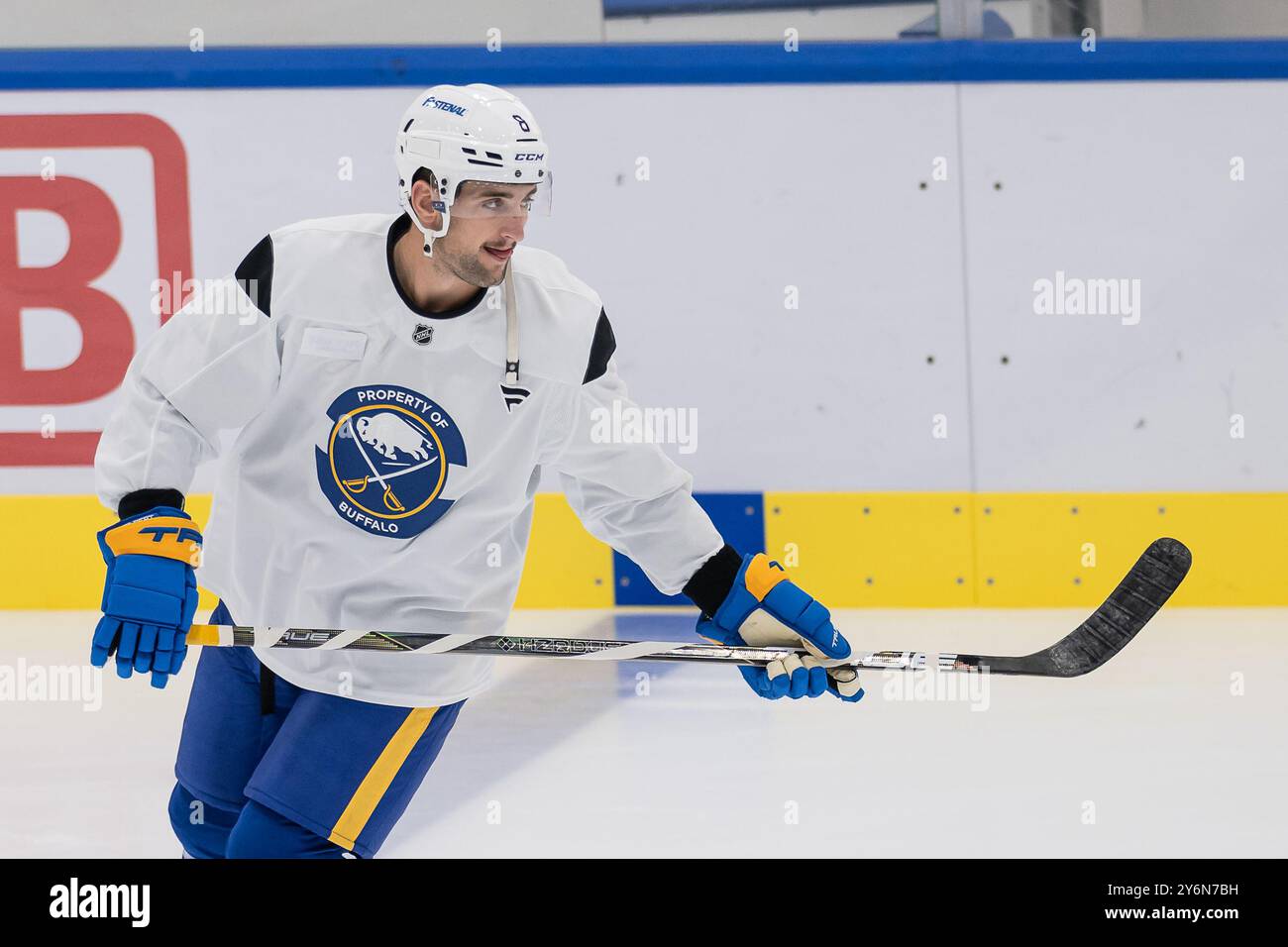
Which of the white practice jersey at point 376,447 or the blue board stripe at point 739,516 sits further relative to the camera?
the blue board stripe at point 739,516

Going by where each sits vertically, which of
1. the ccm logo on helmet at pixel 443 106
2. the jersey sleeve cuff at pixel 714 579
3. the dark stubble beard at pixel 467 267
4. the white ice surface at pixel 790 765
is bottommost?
the white ice surface at pixel 790 765

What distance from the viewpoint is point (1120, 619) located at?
2418 millimetres

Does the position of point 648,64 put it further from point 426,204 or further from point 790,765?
point 426,204

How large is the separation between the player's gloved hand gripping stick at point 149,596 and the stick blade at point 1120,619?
1223mm

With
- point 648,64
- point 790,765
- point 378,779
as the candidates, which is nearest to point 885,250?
point 648,64

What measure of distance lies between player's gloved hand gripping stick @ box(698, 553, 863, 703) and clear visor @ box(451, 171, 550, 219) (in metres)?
0.60

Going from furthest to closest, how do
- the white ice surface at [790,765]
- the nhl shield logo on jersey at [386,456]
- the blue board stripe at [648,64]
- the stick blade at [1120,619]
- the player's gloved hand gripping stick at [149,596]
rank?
the blue board stripe at [648,64]
the white ice surface at [790,765]
the stick blade at [1120,619]
the nhl shield logo on jersey at [386,456]
the player's gloved hand gripping stick at [149,596]

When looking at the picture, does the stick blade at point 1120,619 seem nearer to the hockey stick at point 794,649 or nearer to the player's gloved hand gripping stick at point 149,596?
the hockey stick at point 794,649

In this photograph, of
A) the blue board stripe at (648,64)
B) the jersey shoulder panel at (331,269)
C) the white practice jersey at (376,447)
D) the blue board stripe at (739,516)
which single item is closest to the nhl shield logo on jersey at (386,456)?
the white practice jersey at (376,447)

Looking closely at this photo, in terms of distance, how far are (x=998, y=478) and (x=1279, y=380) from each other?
2.91ft

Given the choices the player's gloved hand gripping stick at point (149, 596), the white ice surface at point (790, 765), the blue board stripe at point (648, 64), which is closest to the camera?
the player's gloved hand gripping stick at point (149, 596)

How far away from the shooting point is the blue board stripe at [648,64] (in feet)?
16.0

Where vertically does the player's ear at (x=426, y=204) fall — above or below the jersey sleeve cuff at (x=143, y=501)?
above

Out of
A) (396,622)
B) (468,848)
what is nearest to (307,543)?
(396,622)
